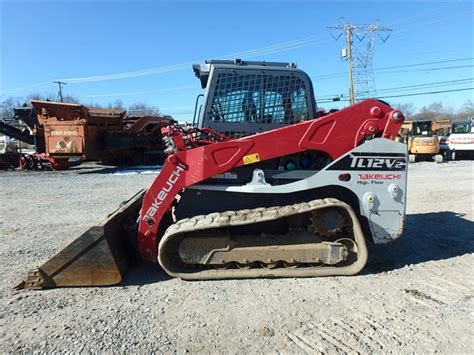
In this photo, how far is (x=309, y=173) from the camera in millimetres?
4176

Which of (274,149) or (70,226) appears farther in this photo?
(70,226)

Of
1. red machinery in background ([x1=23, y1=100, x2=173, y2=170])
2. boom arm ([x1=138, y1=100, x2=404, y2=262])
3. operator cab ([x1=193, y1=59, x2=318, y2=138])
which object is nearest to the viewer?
boom arm ([x1=138, y1=100, x2=404, y2=262])

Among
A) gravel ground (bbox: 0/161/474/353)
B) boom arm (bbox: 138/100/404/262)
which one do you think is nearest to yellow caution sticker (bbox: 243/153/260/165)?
boom arm (bbox: 138/100/404/262)

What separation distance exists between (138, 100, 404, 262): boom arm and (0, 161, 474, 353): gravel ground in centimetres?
91

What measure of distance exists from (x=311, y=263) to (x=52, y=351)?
2.60 meters

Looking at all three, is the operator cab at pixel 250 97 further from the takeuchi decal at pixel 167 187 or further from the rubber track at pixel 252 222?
the rubber track at pixel 252 222

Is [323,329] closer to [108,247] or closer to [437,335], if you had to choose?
[437,335]

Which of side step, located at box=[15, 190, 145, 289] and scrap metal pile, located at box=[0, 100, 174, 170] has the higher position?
scrap metal pile, located at box=[0, 100, 174, 170]

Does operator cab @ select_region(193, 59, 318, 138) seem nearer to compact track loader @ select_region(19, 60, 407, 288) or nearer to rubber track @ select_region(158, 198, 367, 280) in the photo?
compact track loader @ select_region(19, 60, 407, 288)

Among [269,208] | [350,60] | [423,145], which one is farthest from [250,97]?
[350,60]

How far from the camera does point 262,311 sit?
3.28 meters

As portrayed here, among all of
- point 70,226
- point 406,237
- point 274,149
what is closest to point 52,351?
point 274,149

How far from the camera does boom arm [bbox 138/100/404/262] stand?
13.1 ft

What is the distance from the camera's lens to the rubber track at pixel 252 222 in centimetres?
382
